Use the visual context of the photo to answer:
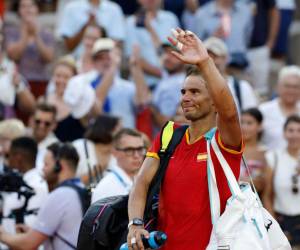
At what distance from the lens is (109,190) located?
29.3 ft

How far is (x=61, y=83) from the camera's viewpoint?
1310 centimetres

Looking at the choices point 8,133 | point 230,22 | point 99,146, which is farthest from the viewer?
point 230,22

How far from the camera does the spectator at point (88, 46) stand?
1355cm

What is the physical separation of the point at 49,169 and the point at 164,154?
3091mm

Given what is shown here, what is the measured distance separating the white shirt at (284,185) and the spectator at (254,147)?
0.17 meters

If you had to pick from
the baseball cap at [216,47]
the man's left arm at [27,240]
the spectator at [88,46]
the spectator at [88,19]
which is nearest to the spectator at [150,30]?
the spectator at [88,19]

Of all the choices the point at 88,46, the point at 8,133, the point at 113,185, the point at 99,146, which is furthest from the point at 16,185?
the point at 88,46

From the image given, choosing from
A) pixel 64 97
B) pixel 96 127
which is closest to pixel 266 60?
pixel 64 97

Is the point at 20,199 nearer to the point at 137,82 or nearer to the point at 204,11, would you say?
the point at 137,82

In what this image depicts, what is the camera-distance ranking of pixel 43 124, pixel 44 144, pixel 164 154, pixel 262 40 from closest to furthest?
pixel 164 154
pixel 44 144
pixel 43 124
pixel 262 40

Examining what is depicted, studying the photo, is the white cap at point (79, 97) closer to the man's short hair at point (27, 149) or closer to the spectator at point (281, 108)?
the man's short hair at point (27, 149)

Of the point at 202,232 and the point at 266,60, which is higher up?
the point at 266,60

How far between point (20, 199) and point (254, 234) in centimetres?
363

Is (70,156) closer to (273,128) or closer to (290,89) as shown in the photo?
(273,128)
